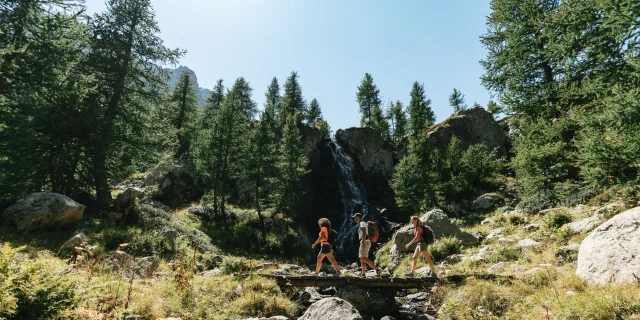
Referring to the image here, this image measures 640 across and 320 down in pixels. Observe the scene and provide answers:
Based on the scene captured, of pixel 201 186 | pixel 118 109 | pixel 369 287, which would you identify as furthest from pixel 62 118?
pixel 201 186

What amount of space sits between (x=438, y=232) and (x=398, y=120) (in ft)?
139

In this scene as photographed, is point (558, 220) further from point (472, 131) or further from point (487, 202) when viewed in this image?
point (472, 131)

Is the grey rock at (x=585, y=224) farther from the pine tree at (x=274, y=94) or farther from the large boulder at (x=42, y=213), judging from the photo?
the pine tree at (x=274, y=94)

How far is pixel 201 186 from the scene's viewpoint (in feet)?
128

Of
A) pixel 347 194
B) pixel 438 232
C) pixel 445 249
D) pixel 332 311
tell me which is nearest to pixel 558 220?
pixel 445 249

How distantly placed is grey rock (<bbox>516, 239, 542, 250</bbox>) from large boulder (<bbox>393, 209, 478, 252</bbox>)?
292 centimetres

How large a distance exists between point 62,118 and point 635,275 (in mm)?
23474

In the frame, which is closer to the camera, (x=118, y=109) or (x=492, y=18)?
(x=118, y=109)

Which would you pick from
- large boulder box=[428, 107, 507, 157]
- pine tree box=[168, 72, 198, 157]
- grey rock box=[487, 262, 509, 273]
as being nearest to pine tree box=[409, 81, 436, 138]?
large boulder box=[428, 107, 507, 157]

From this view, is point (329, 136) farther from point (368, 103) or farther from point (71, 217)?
point (71, 217)

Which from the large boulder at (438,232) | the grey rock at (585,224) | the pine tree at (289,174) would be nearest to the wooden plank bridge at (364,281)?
the large boulder at (438,232)

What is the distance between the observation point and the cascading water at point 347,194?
102ft

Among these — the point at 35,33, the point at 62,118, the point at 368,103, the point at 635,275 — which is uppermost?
the point at 368,103

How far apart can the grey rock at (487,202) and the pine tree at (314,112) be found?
135 ft
